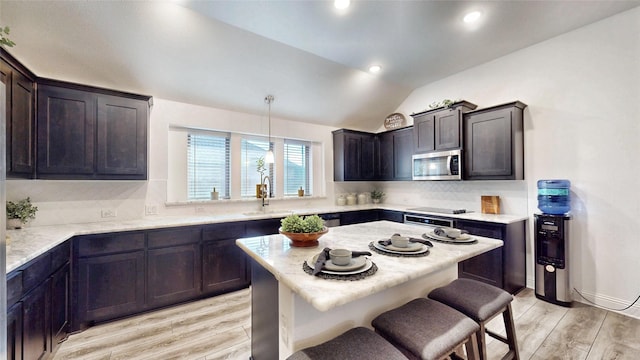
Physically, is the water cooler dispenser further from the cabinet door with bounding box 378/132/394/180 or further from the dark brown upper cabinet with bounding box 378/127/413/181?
the cabinet door with bounding box 378/132/394/180

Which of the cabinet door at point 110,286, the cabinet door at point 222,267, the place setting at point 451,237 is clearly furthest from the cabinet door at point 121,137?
the place setting at point 451,237

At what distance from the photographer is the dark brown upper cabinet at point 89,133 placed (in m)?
2.32

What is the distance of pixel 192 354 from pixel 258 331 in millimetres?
753

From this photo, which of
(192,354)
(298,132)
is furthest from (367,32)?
(192,354)

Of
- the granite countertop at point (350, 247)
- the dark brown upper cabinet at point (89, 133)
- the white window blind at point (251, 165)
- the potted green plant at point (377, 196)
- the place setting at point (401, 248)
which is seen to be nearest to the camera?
the granite countertop at point (350, 247)

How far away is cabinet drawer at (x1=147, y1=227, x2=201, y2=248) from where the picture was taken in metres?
2.59

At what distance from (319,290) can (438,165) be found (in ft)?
11.1

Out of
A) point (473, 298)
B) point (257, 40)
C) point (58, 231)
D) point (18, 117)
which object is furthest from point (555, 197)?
point (18, 117)

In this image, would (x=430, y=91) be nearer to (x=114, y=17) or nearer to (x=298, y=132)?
(x=298, y=132)

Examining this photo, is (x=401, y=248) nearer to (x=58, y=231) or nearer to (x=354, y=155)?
(x=58, y=231)

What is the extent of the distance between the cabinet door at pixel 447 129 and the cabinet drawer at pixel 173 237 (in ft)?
11.5

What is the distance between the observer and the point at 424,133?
392 centimetres

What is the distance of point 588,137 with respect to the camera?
9.08ft

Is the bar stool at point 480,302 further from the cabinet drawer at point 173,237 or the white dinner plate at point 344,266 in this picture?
the cabinet drawer at point 173,237
